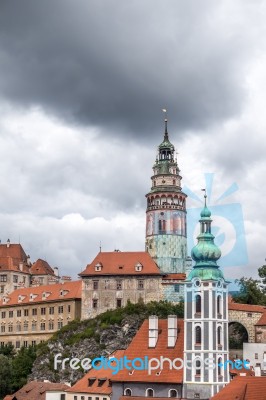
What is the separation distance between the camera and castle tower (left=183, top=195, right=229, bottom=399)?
1971 inches

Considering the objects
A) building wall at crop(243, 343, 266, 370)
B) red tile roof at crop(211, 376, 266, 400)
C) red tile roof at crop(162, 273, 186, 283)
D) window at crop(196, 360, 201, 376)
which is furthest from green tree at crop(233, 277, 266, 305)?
red tile roof at crop(211, 376, 266, 400)

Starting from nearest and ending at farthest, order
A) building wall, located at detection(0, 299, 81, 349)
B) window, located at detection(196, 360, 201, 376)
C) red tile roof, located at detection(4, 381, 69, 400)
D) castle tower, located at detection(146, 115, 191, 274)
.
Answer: window, located at detection(196, 360, 201, 376) → red tile roof, located at detection(4, 381, 69, 400) → building wall, located at detection(0, 299, 81, 349) → castle tower, located at detection(146, 115, 191, 274)

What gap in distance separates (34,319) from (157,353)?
30599 mm

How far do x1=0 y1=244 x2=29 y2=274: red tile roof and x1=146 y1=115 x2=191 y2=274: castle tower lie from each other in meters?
17.5

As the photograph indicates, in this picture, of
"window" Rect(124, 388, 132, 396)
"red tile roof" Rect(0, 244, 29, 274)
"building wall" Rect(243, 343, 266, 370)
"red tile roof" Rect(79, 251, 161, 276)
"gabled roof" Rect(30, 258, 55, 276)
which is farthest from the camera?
"gabled roof" Rect(30, 258, 55, 276)

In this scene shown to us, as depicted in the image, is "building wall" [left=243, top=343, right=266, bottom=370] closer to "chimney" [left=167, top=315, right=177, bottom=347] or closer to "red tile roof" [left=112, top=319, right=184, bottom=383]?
"red tile roof" [left=112, top=319, right=184, bottom=383]

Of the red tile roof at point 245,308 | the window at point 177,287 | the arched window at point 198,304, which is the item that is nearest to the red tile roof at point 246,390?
the arched window at point 198,304

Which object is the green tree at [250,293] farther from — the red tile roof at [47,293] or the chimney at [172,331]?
the chimney at [172,331]

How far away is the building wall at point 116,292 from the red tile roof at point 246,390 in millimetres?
30547

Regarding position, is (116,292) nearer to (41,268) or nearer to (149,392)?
(41,268)

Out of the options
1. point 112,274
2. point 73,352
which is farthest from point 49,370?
point 112,274

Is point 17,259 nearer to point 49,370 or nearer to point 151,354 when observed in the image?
point 49,370

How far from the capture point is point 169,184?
272ft

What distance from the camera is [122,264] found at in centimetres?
7531
